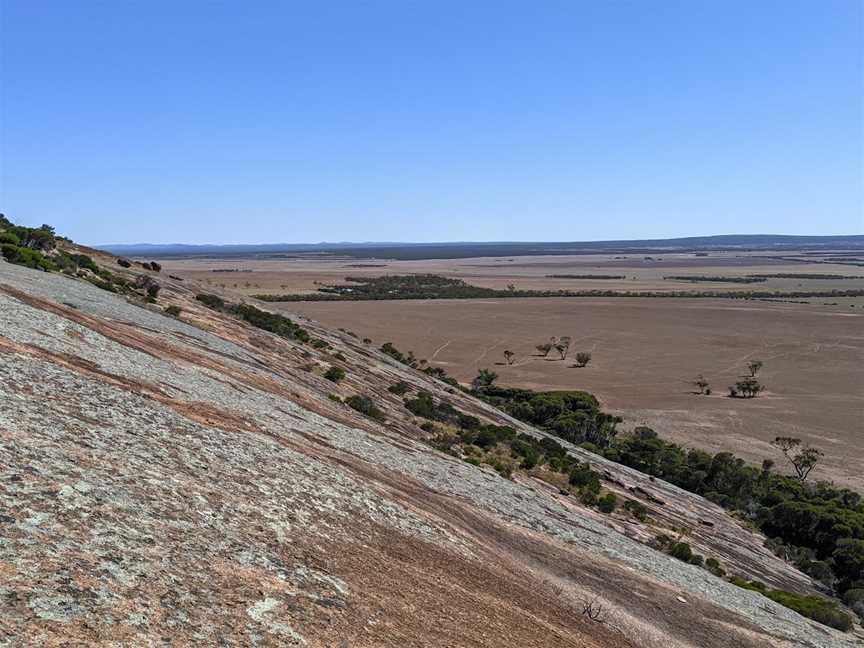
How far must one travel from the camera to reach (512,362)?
327 feet

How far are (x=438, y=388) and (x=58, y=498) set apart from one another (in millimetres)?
35472

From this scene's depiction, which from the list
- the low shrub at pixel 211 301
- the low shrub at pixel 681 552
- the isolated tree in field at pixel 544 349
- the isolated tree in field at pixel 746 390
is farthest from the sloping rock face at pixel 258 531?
the isolated tree in field at pixel 544 349

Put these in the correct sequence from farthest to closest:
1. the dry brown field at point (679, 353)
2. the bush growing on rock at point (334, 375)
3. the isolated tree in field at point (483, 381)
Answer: the isolated tree in field at point (483, 381), the dry brown field at point (679, 353), the bush growing on rock at point (334, 375)

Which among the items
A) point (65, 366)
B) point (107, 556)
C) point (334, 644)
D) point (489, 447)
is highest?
point (65, 366)

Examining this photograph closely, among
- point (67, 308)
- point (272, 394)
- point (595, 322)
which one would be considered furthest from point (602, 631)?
point (595, 322)

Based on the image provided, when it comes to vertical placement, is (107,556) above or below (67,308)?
below

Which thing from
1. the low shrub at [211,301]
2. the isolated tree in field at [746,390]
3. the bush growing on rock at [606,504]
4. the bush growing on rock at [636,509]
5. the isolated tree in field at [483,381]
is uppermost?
the low shrub at [211,301]

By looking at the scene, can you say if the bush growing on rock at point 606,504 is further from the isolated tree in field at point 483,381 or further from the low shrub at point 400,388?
the isolated tree in field at point 483,381

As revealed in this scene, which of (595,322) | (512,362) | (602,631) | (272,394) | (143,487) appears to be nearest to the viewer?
(143,487)

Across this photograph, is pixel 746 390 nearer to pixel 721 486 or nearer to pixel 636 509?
pixel 721 486

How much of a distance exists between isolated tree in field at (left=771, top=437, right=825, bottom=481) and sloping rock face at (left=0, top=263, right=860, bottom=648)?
1297 inches

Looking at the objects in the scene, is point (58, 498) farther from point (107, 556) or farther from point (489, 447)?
point (489, 447)

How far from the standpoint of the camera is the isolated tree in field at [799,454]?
167 feet

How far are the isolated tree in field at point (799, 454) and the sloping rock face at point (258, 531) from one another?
108 feet
